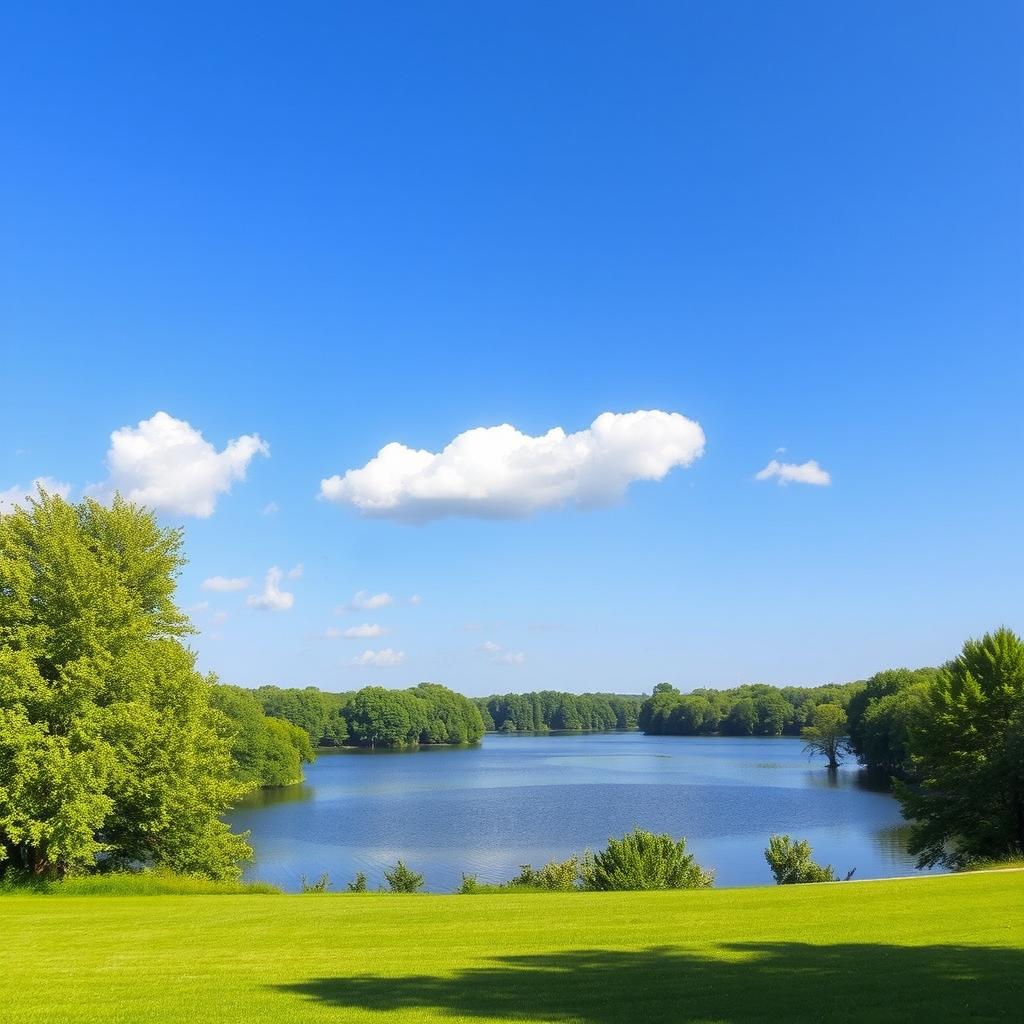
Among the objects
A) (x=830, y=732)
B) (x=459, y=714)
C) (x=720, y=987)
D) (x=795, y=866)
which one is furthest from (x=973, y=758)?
(x=459, y=714)

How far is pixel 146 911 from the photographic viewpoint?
1853cm

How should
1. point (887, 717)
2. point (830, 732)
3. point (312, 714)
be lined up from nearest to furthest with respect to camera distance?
point (887, 717), point (830, 732), point (312, 714)

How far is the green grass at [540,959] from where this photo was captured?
9312 mm

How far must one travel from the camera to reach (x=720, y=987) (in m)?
10.1

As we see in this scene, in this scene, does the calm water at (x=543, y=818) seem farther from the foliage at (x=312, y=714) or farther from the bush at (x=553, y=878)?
the foliage at (x=312, y=714)

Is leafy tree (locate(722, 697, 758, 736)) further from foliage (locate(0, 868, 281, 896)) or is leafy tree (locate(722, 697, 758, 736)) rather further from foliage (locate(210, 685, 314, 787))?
foliage (locate(0, 868, 281, 896))

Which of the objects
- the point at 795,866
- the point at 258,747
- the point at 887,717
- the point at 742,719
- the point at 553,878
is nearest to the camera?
the point at 553,878

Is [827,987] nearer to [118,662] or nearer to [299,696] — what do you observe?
[118,662]

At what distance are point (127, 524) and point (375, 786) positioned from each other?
54614 mm

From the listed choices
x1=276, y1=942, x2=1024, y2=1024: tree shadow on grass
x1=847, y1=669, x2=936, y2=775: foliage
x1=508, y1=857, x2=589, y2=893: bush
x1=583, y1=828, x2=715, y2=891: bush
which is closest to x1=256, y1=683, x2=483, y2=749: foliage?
x1=847, y1=669, x2=936, y2=775: foliage

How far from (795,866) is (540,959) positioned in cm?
2133

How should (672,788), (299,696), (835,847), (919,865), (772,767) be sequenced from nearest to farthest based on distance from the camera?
(919,865), (835,847), (672,788), (772,767), (299,696)

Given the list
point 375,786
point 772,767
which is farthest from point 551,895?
point 772,767

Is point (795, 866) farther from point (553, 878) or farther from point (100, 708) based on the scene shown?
point (100, 708)
